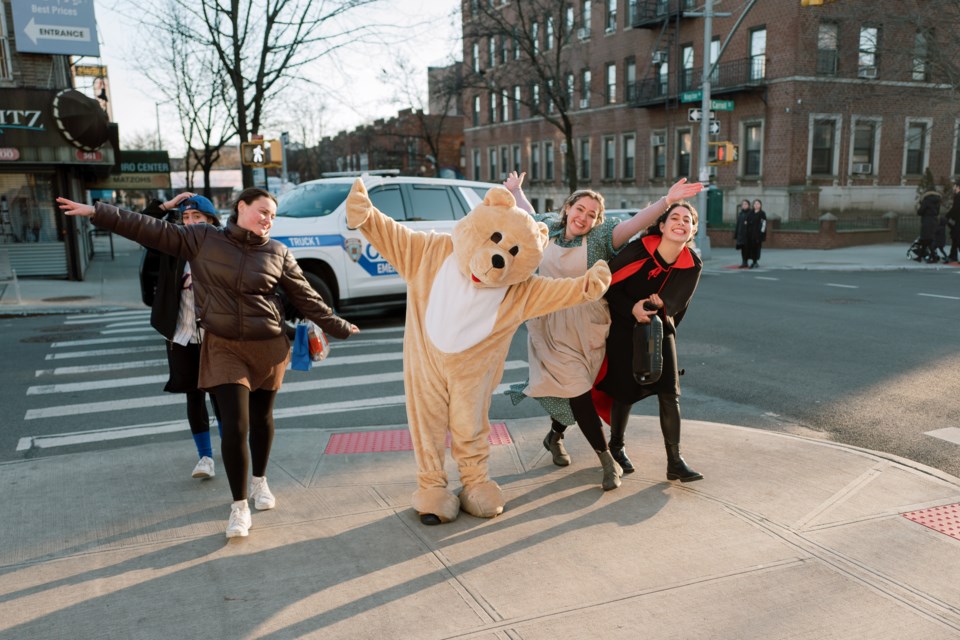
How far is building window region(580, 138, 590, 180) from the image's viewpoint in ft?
134

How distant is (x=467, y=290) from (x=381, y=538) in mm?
1406

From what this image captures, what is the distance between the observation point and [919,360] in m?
8.36

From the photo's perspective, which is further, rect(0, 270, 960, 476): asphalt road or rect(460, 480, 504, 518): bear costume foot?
rect(0, 270, 960, 476): asphalt road

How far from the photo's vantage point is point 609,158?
1555 inches

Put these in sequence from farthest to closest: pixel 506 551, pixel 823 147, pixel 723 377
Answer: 1. pixel 823 147
2. pixel 723 377
3. pixel 506 551

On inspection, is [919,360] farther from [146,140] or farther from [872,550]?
[146,140]

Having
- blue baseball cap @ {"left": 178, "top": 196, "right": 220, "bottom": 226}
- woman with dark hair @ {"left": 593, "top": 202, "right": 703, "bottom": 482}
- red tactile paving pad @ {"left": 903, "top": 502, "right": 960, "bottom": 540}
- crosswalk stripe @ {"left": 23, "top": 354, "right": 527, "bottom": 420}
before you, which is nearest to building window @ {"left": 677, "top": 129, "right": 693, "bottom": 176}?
crosswalk stripe @ {"left": 23, "top": 354, "right": 527, "bottom": 420}

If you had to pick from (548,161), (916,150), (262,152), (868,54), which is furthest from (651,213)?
(548,161)

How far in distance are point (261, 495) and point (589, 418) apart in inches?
79.1

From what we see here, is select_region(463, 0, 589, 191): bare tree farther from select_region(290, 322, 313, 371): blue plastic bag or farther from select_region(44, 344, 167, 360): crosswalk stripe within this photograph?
select_region(290, 322, 313, 371): blue plastic bag

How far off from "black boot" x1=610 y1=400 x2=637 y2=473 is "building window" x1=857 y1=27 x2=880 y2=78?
94.2ft

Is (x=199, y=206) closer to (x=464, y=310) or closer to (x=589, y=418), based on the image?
(x=464, y=310)

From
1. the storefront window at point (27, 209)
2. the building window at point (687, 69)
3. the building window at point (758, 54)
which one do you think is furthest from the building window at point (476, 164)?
the storefront window at point (27, 209)

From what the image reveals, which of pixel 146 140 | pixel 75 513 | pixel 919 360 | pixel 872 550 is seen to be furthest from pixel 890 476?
pixel 146 140
